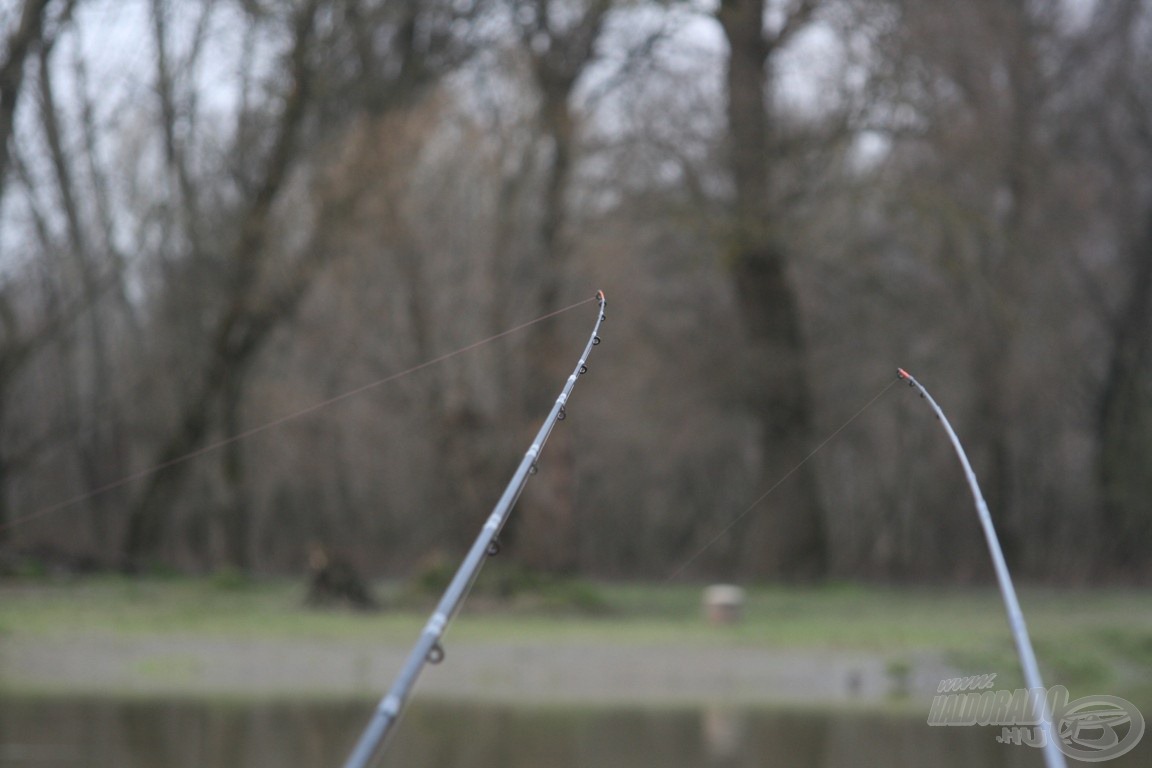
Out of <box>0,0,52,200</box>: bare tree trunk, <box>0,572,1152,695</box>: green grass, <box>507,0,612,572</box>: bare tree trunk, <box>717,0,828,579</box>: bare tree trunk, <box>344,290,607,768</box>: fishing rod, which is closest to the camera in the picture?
<box>344,290,607,768</box>: fishing rod

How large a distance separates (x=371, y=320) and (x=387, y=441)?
9.95 metres

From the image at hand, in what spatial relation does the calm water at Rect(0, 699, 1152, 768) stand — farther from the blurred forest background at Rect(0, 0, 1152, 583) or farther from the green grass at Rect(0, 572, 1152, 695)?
the blurred forest background at Rect(0, 0, 1152, 583)

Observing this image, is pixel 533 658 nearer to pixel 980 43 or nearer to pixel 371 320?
pixel 371 320

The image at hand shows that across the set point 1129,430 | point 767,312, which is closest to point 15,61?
point 767,312

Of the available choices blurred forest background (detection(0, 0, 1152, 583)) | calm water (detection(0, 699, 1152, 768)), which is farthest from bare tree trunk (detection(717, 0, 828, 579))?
calm water (detection(0, 699, 1152, 768))

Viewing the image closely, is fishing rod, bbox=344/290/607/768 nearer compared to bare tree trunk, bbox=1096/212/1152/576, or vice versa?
fishing rod, bbox=344/290/607/768

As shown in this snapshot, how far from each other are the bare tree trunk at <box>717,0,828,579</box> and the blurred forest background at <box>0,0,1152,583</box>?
49 millimetres

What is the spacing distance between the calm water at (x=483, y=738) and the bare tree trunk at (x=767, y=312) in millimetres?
10267

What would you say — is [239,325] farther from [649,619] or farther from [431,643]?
[431,643]

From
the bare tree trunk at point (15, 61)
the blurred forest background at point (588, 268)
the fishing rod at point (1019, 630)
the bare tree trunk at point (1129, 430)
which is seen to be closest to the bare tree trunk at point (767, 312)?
the blurred forest background at point (588, 268)

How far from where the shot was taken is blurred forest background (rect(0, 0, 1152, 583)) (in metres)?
20.4

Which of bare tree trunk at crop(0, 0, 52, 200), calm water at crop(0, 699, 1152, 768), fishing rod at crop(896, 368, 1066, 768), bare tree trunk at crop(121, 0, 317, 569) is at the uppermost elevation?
bare tree trunk at crop(0, 0, 52, 200)

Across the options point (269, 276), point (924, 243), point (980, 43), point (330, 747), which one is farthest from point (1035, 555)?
point (330, 747)

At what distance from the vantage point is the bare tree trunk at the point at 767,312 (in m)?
22.3
